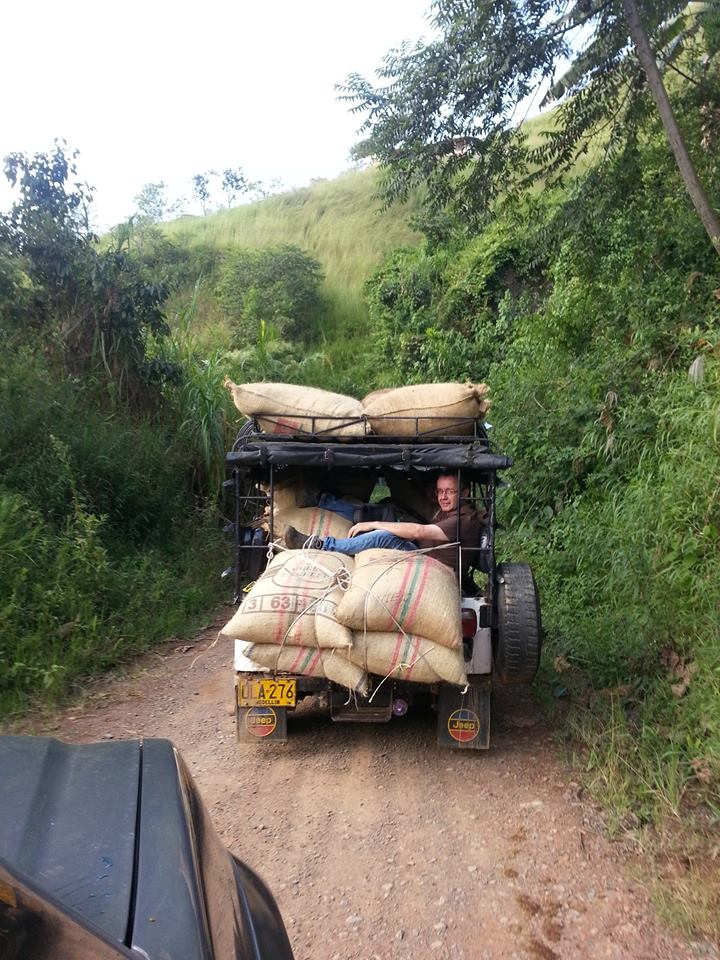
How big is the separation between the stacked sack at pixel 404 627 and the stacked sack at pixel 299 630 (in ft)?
0.23

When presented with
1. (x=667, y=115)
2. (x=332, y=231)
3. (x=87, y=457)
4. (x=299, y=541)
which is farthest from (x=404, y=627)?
(x=332, y=231)

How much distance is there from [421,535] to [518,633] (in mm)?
830

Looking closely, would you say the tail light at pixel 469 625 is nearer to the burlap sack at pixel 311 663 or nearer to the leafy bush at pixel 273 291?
the burlap sack at pixel 311 663

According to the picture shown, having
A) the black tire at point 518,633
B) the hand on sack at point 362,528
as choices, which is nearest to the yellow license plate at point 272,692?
the hand on sack at point 362,528

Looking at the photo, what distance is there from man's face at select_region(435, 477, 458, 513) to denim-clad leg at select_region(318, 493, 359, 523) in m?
0.73

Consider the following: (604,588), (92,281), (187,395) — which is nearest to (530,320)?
(187,395)

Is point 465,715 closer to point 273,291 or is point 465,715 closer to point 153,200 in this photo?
point 273,291

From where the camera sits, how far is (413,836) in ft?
12.8

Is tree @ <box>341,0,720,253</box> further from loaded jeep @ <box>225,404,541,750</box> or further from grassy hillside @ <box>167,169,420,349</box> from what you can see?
grassy hillside @ <box>167,169,420,349</box>

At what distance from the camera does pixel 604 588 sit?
6.21 meters

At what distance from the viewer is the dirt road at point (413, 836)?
3135mm

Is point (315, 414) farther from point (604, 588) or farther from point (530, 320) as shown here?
point (530, 320)

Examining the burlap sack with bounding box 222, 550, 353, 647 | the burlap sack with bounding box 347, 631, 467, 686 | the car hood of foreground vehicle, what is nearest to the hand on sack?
the burlap sack with bounding box 222, 550, 353, 647

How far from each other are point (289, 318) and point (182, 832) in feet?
63.3
